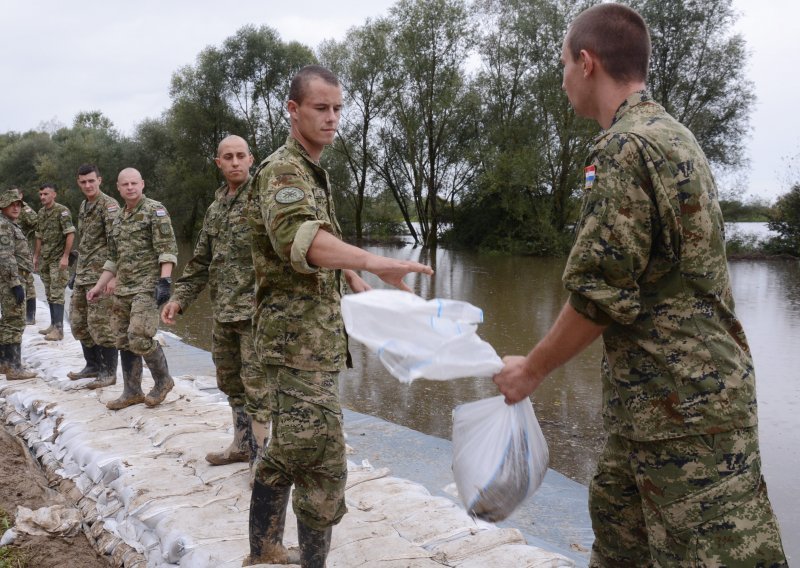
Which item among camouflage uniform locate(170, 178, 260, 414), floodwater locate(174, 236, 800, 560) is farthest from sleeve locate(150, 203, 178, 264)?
floodwater locate(174, 236, 800, 560)

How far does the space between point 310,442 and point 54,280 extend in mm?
8172

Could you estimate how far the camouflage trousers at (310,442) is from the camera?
8.57ft

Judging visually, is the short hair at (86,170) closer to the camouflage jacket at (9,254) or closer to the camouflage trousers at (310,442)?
the camouflage jacket at (9,254)

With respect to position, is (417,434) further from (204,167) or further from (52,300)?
(204,167)

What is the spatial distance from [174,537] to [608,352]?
2.53 metres

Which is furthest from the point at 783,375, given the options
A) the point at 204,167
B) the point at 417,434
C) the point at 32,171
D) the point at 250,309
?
the point at 32,171

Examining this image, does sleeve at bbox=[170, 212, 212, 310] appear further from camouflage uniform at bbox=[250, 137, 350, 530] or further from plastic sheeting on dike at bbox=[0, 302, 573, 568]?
camouflage uniform at bbox=[250, 137, 350, 530]

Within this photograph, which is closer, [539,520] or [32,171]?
[539,520]

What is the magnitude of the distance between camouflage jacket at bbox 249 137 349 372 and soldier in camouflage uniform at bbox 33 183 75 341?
7.55 m

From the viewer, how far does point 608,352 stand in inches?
80.3

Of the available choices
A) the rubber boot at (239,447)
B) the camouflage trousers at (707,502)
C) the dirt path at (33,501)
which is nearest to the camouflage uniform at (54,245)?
the dirt path at (33,501)

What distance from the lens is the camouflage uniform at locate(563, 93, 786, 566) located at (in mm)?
1801

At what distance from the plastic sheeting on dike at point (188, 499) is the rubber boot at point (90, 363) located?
615mm

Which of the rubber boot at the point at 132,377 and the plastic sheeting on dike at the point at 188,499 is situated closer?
the plastic sheeting on dike at the point at 188,499
